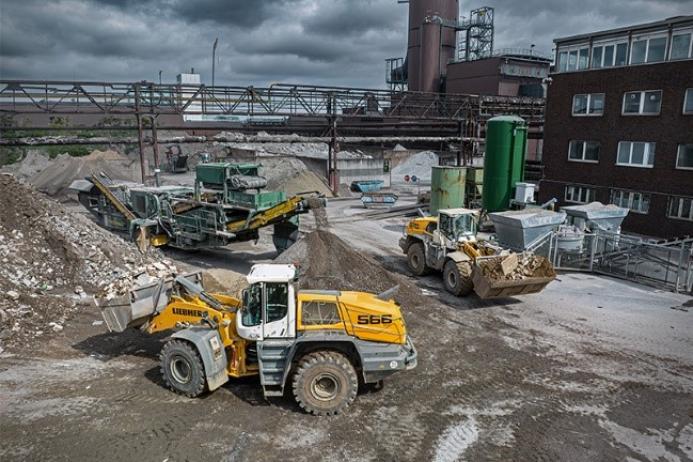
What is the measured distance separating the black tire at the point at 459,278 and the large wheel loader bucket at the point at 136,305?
23.8 feet

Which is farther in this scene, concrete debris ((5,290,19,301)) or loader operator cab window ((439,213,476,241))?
loader operator cab window ((439,213,476,241))

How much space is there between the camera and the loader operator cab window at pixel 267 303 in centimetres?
755

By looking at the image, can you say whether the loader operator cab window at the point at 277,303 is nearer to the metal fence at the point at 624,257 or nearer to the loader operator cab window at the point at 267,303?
the loader operator cab window at the point at 267,303

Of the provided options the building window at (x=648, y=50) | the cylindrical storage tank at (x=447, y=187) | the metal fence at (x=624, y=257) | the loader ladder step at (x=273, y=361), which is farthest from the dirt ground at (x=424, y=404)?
the building window at (x=648, y=50)

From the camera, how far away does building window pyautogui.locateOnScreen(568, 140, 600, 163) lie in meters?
23.2

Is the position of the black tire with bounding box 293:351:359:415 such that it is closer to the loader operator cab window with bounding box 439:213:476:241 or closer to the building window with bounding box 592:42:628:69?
the loader operator cab window with bounding box 439:213:476:241

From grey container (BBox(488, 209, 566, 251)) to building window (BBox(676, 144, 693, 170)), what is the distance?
6806 mm

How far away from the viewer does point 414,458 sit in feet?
21.7

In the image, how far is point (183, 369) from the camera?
26.2 feet

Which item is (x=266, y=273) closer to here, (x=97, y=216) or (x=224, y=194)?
(x=224, y=194)

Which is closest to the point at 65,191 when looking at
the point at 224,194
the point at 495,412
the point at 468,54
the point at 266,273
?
the point at 224,194

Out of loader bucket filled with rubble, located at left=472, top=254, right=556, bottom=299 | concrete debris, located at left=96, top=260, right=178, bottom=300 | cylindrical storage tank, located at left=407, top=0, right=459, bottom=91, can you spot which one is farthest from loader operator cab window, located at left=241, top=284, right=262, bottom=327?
cylindrical storage tank, located at left=407, top=0, right=459, bottom=91

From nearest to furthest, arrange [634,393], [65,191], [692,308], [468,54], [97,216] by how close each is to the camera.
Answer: [634,393]
[692,308]
[97,216]
[65,191]
[468,54]

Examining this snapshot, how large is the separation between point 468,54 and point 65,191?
38451mm
